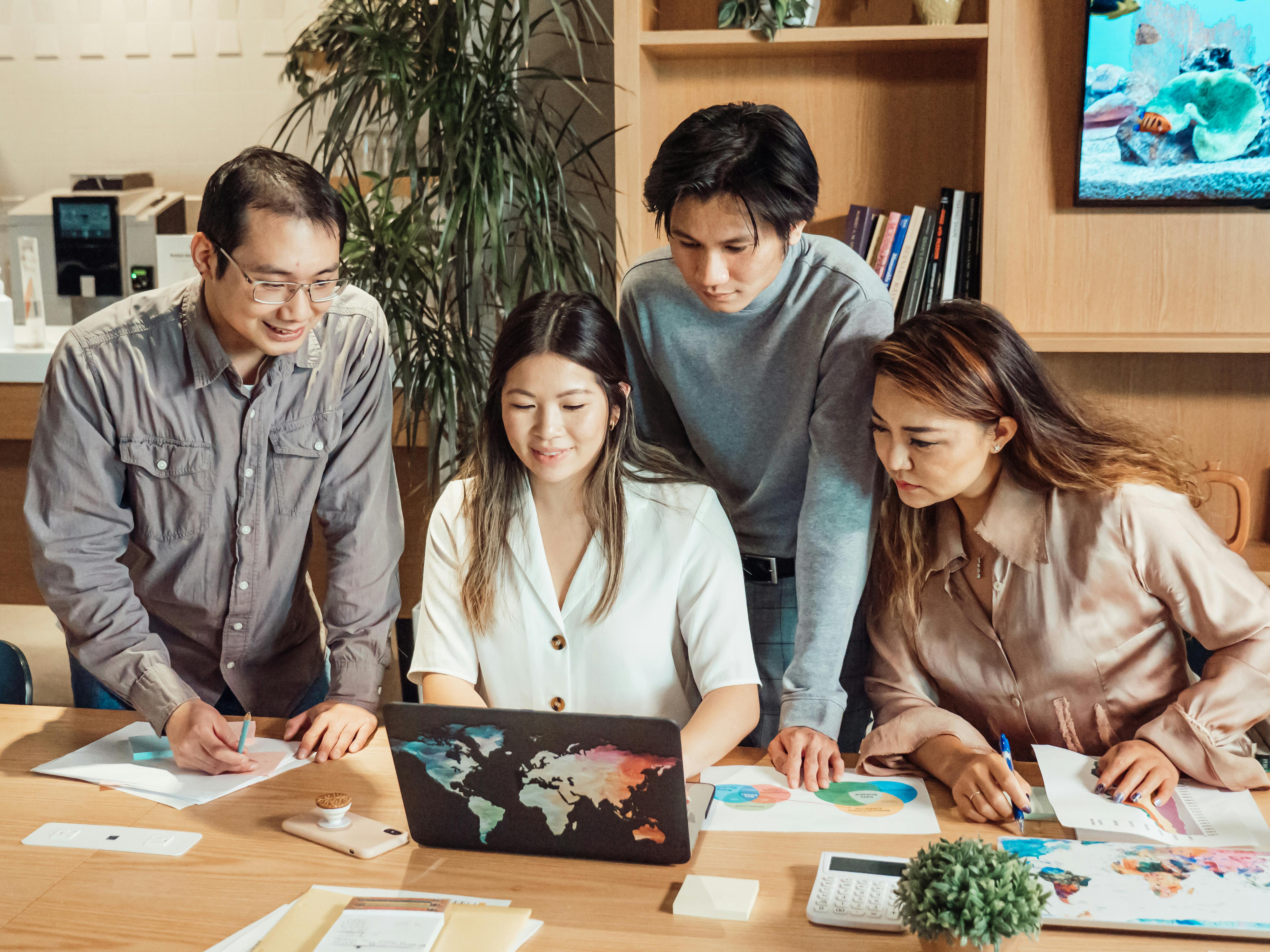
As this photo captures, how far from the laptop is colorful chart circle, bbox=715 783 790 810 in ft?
0.35

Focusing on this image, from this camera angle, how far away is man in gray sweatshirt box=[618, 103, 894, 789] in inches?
59.0

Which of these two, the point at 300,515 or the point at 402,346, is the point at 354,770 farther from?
the point at 402,346

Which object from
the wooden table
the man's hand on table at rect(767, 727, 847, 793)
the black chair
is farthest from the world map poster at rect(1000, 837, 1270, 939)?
the black chair

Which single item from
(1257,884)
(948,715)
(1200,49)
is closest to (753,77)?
(1200,49)

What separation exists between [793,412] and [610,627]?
41 cm

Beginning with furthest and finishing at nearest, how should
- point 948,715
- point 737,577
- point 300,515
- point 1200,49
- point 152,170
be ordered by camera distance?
point 152,170 → point 1200,49 → point 300,515 → point 737,577 → point 948,715

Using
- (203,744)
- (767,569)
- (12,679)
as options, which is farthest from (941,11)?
(12,679)

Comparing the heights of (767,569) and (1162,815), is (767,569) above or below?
above

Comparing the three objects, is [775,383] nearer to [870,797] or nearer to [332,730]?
[870,797]

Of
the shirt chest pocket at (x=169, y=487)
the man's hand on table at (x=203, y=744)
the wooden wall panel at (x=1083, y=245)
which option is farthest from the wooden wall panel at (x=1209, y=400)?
the man's hand on table at (x=203, y=744)

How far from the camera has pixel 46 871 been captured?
1257 millimetres

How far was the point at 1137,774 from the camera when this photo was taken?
1341 mm

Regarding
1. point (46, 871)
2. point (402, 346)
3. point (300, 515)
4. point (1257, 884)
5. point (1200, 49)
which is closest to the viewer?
point (1257, 884)

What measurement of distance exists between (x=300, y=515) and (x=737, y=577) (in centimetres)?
72
